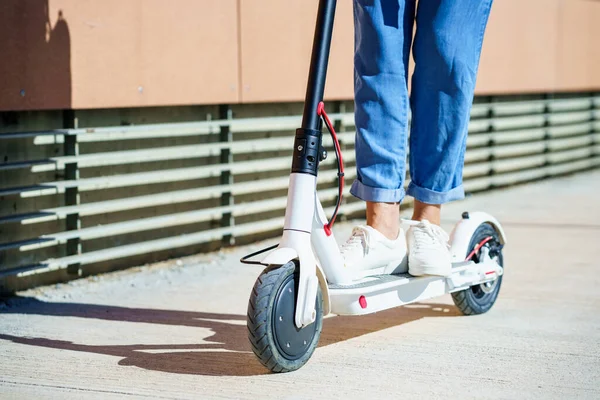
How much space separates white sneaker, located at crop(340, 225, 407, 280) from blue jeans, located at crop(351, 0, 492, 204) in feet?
0.46

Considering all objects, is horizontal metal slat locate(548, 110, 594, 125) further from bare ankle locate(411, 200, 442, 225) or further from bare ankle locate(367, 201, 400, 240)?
bare ankle locate(367, 201, 400, 240)

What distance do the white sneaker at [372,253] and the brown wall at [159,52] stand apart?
168cm

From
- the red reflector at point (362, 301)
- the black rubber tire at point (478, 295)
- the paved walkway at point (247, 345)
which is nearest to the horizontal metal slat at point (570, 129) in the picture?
the paved walkway at point (247, 345)

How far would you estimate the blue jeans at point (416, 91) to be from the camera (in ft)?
12.0

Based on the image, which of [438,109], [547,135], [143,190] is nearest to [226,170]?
[143,190]

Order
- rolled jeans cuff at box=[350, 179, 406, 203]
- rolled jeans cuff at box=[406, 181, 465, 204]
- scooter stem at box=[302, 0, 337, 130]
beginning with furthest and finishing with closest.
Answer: rolled jeans cuff at box=[406, 181, 465, 204] → rolled jeans cuff at box=[350, 179, 406, 203] → scooter stem at box=[302, 0, 337, 130]

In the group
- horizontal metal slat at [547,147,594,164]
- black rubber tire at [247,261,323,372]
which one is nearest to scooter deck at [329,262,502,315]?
black rubber tire at [247,261,323,372]

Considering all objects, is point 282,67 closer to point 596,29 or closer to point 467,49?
point 467,49

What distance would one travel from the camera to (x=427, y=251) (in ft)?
12.4

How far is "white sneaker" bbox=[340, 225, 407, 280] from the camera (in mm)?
3605

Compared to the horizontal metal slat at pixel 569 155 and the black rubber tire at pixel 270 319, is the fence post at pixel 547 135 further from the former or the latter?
the black rubber tire at pixel 270 319

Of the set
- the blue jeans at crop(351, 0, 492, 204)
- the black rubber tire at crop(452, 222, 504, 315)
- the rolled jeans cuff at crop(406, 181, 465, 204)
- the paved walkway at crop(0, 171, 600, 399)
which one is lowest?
the paved walkway at crop(0, 171, 600, 399)

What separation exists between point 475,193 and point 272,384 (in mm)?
5644

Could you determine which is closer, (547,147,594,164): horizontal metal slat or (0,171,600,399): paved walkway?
(0,171,600,399): paved walkway
